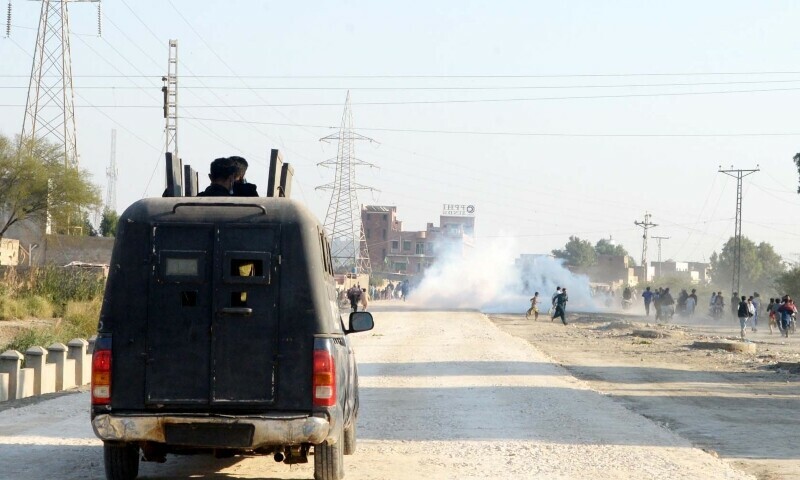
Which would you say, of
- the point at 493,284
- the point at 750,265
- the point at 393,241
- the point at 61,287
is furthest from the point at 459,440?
the point at 393,241

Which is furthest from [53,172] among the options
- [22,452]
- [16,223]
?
[22,452]

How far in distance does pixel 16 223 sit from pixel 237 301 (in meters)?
58.6

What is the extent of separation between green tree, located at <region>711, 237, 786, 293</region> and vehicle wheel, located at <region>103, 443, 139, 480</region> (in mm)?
128396

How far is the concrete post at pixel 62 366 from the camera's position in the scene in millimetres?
19391

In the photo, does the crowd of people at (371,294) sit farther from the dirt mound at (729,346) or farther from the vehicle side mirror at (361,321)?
the vehicle side mirror at (361,321)

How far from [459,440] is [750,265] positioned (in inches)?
5577

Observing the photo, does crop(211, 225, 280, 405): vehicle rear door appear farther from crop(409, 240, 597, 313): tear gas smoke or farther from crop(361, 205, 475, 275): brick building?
crop(361, 205, 475, 275): brick building

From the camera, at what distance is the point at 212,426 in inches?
316

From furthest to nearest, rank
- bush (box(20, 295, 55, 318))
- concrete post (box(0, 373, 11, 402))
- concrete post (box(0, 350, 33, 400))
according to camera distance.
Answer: bush (box(20, 295, 55, 318))
concrete post (box(0, 350, 33, 400))
concrete post (box(0, 373, 11, 402))

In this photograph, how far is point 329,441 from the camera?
27.5 feet

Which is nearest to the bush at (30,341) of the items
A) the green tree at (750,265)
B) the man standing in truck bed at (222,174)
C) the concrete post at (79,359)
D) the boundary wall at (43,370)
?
the boundary wall at (43,370)

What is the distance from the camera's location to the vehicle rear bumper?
8000mm

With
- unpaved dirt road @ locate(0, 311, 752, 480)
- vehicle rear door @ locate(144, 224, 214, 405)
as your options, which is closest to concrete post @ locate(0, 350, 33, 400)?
unpaved dirt road @ locate(0, 311, 752, 480)

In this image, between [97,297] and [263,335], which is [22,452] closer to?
[263,335]
